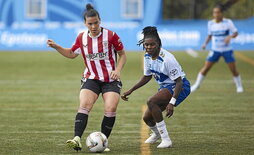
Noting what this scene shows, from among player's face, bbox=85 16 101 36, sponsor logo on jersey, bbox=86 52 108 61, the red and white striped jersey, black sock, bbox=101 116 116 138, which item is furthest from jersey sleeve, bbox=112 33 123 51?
black sock, bbox=101 116 116 138

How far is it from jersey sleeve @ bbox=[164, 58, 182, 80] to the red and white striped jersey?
0.77 m

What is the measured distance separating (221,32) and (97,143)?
9.38 metres

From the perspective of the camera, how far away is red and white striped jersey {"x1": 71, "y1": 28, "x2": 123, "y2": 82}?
10180 mm

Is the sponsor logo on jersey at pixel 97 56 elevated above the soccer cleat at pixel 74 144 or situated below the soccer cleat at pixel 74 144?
above

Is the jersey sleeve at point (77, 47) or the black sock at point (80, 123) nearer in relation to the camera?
the black sock at point (80, 123)

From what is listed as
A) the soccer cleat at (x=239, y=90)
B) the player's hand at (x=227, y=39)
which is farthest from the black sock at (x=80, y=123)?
the player's hand at (x=227, y=39)

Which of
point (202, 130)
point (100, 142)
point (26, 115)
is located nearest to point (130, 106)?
point (26, 115)

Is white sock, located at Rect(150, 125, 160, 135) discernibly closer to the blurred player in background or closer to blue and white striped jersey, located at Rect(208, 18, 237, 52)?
the blurred player in background

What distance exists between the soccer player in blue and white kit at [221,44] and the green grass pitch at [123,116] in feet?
1.38

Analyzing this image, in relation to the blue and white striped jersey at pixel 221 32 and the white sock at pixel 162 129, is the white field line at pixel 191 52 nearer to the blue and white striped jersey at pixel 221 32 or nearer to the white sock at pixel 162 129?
the blue and white striped jersey at pixel 221 32

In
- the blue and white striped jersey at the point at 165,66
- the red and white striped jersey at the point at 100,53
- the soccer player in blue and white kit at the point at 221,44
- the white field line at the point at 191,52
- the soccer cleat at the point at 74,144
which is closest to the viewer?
the soccer cleat at the point at 74,144

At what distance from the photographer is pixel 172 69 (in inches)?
390

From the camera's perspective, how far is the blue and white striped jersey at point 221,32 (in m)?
18.2

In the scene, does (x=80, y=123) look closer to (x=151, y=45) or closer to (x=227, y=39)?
(x=151, y=45)
